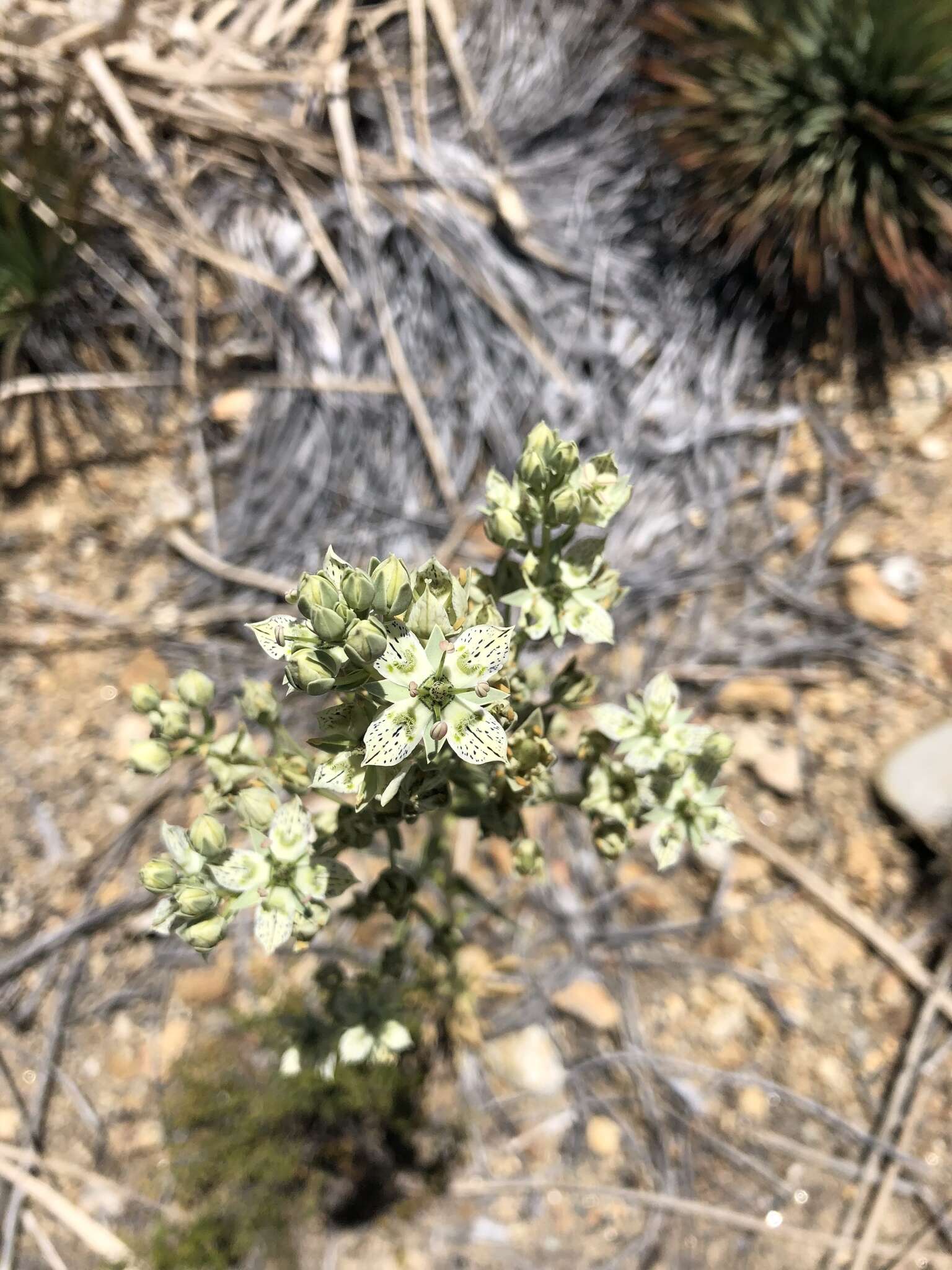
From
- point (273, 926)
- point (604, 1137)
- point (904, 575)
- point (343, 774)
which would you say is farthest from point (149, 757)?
point (904, 575)

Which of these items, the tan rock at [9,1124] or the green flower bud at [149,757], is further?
the tan rock at [9,1124]

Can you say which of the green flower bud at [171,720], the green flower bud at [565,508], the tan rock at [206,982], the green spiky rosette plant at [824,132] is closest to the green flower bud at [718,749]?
the green flower bud at [565,508]

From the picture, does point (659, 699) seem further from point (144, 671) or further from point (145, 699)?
point (144, 671)

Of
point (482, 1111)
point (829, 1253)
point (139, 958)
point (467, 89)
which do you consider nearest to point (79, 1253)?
point (139, 958)

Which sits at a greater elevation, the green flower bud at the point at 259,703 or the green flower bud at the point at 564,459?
the green flower bud at the point at 564,459

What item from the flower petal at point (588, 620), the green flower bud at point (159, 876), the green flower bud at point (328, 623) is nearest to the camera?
the green flower bud at point (328, 623)

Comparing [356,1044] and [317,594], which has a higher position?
[317,594]

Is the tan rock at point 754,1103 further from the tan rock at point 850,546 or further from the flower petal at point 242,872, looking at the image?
the flower petal at point 242,872

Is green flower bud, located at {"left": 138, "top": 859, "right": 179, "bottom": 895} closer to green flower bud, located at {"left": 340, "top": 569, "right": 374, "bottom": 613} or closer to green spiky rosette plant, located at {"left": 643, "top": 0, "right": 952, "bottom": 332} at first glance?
green flower bud, located at {"left": 340, "top": 569, "right": 374, "bottom": 613}
